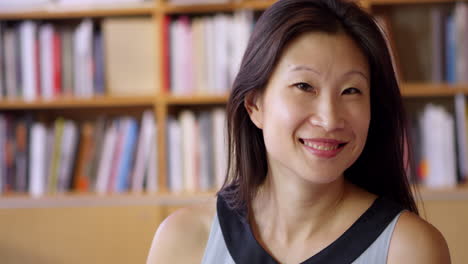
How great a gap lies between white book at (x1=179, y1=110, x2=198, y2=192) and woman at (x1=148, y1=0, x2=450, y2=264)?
57.8 inches

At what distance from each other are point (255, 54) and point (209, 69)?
64.9 inches

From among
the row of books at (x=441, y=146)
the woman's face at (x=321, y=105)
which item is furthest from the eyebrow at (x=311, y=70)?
the row of books at (x=441, y=146)

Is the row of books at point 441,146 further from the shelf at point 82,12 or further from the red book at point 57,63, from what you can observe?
the red book at point 57,63

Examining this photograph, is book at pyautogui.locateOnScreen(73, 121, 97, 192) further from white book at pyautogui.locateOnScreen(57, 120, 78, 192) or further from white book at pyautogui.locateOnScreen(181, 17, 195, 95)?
white book at pyautogui.locateOnScreen(181, 17, 195, 95)

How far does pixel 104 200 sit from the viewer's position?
8.81 ft

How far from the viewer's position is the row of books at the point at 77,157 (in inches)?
108

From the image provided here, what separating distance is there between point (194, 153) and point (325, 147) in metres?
1.73

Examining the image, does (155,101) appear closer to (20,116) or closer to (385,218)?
(20,116)

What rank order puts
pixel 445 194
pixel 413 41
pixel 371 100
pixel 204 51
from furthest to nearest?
1. pixel 413 41
2. pixel 204 51
3. pixel 445 194
4. pixel 371 100

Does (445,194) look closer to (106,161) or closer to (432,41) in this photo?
(432,41)

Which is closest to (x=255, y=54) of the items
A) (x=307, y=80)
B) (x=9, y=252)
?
(x=307, y=80)

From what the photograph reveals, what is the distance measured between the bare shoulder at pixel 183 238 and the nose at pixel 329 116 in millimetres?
340

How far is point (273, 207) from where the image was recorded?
3.90 feet

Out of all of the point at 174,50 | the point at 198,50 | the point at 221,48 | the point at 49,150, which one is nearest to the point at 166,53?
the point at 174,50
